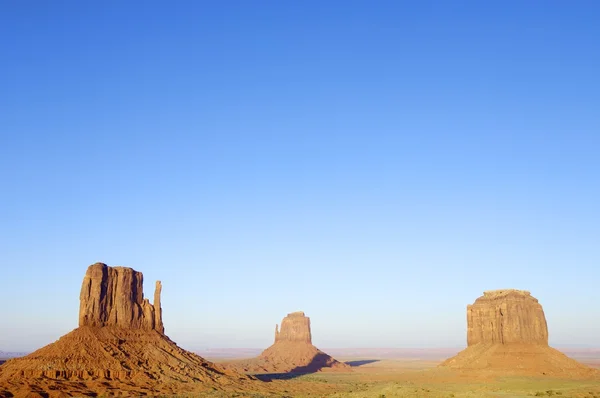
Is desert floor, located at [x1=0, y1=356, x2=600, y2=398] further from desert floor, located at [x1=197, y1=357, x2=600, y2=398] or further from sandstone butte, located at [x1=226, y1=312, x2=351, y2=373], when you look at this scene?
sandstone butte, located at [x1=226, y1=312, x2=351, y2=373]

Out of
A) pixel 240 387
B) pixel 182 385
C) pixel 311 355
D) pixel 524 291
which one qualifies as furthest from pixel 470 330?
pixel 182 385

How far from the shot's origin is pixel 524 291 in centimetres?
12106

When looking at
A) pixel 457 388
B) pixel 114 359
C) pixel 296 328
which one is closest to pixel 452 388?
pixel 457 388

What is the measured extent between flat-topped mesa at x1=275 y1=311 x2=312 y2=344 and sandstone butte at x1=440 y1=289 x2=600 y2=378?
5905 centimetres

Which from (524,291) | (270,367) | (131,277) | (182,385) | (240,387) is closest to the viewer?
(182,385)

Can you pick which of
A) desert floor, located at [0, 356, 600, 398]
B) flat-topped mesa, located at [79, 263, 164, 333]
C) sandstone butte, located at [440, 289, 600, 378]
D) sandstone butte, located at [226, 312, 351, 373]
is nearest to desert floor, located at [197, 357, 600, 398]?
desert floor, located at [0, 356, 600, 398]

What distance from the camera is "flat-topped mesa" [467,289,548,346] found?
115m

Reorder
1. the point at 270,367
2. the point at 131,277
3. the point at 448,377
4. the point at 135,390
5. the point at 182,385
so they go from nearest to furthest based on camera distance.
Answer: the point at 135,390, the point at 182,385, the point at 131,277, the point at 448,377, the point at 270,367

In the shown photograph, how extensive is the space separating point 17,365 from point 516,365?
80.6 metres

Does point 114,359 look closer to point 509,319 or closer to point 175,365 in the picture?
point 175,365

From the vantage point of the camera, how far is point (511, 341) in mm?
115688

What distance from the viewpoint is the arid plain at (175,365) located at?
65188mm

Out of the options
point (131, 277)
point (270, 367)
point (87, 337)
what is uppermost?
point (131, 277)

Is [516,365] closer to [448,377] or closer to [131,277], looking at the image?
[448,377]
